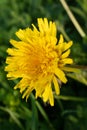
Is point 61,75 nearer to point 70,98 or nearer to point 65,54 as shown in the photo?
point 65,54

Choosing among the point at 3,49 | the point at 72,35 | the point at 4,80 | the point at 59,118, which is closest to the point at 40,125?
the point at 59,118

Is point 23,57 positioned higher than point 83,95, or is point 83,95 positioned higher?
point 23,57

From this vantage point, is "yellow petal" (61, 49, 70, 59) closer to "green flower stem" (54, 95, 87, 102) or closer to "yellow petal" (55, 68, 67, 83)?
"yellow petal" (55, 68, 67, 83)

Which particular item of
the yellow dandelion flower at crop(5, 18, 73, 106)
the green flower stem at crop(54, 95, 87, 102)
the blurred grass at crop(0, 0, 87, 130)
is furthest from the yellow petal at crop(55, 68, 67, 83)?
the green flower stem at crop(54, 95, 87, 102)

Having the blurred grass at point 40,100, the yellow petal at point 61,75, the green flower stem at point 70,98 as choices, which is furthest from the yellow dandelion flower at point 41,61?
Result: the green flower stem at point 70,98

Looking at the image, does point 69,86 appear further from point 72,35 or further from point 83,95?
point 72,35

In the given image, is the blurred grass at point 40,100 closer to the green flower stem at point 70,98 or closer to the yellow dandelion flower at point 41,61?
the green flower stem at point 70,98
